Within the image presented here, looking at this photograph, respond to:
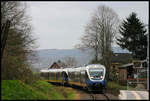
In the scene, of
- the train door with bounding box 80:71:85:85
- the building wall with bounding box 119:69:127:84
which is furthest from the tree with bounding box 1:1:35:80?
the building wall with bounding box 119:69:127:84

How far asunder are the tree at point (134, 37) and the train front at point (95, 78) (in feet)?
64.3

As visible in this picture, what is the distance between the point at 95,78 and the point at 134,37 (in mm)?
22195

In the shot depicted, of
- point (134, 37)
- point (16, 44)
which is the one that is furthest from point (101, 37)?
point (16, 44)

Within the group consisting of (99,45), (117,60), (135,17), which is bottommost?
(117,60)

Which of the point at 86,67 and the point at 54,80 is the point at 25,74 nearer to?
the point at 86,67

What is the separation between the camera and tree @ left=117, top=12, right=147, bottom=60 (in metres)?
52.2

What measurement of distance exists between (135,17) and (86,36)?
8352mm

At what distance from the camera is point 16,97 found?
17.7 meters

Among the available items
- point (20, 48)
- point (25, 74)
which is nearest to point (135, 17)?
point (20, 48)

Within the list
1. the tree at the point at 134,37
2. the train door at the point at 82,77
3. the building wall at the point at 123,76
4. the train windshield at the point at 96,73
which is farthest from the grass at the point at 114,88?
the tree at the point at 134,37

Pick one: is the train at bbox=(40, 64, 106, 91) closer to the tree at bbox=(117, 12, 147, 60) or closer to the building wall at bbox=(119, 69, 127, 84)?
the building wall at bbox=(119, 69, 127, 84)

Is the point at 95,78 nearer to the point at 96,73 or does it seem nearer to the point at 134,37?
the point at 96,73

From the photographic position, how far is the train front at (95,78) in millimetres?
32438

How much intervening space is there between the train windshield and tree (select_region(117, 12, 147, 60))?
19.6m
